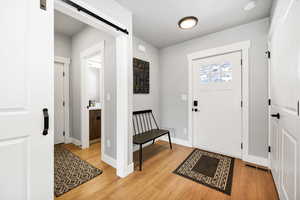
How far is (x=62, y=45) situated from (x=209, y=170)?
13.7 ft

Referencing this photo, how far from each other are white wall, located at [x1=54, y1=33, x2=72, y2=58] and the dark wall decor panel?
6.24 ft

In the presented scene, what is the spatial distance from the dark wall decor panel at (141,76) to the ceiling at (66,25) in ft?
4.78

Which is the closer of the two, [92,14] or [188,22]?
[92,14]

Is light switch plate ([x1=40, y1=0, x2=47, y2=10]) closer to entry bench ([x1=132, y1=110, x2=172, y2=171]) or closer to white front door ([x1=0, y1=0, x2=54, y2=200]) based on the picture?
white front door ([x1=0, y1=0, x2=54, y2=200])

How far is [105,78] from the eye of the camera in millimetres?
2299

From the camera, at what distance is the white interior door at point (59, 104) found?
10.3 feet

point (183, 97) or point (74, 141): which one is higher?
point (183, 97)

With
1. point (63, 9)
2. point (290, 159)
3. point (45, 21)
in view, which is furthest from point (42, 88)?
point (290, 159)

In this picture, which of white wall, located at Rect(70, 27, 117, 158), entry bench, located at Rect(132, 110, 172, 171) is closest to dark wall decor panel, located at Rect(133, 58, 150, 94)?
entry bench, located at Rect(132, 110, 172, 171)

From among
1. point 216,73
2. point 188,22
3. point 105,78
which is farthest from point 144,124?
point 188,22

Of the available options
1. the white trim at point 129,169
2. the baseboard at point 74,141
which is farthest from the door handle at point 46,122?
the baseboard at point 74,141

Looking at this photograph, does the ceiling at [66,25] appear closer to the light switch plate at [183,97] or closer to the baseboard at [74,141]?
the baseboard at [74,141]

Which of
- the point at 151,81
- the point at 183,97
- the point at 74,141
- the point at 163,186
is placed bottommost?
the point at 163,186

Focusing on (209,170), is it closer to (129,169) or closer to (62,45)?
(129,169)
